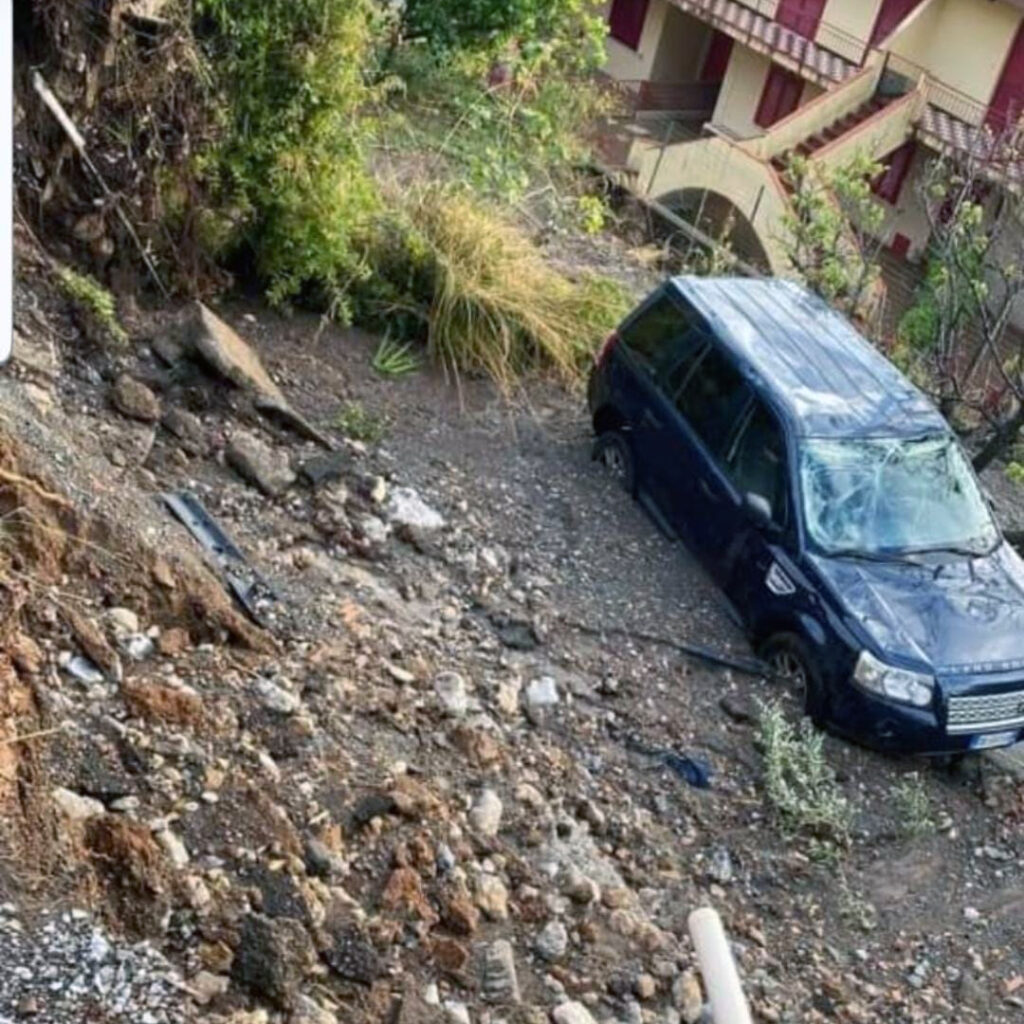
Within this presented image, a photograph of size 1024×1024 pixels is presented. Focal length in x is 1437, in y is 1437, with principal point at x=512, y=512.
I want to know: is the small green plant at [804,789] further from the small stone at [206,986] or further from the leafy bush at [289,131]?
the leafy bush at [289,131]

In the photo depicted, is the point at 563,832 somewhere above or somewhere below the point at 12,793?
below

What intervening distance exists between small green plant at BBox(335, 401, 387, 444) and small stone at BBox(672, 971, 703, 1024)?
4.61 meters

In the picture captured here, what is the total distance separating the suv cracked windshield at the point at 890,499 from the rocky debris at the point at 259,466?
9.82 ft

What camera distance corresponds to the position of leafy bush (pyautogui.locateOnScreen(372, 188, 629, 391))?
10609mm

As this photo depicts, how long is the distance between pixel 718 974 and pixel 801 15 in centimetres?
2874

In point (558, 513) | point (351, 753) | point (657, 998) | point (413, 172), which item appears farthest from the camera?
point (413, 172)

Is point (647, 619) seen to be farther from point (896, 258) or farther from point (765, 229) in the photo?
point (896, 258)

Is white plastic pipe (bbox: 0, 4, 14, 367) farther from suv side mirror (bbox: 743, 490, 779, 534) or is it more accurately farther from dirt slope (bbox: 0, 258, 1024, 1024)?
suv side mirror (bbox: 743, 490, 779, 534)

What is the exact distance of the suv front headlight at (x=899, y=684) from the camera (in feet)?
24.9

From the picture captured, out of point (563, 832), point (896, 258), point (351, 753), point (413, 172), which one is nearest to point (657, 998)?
point (563, 832)

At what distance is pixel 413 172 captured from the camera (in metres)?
12.3

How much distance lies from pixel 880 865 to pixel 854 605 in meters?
1.43

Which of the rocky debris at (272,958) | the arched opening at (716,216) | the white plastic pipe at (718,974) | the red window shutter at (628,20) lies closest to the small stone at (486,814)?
the rocky debris at (272,958)

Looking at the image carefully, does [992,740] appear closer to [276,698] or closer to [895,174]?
[276,698]
